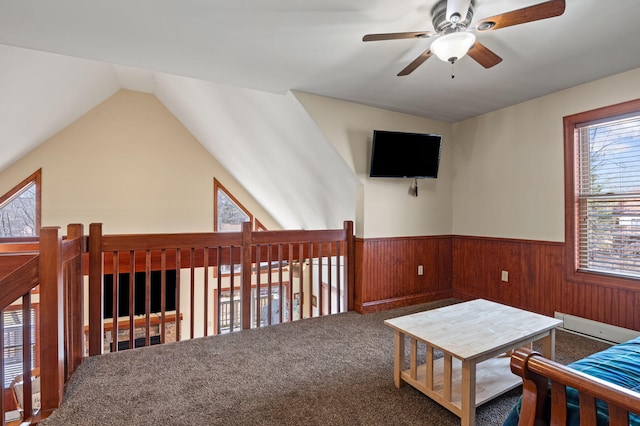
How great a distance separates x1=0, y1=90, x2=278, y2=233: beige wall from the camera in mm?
5508

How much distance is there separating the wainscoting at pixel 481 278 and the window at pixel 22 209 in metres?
5.73

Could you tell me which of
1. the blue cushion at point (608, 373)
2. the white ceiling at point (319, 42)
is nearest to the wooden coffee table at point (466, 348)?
the blue cushion at point (608, 373)

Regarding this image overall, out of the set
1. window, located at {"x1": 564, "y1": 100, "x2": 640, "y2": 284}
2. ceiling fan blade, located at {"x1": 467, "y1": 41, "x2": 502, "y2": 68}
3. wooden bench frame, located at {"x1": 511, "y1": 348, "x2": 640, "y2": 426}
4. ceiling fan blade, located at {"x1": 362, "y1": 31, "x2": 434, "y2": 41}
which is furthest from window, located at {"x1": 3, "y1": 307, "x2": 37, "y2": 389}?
window, located at {"x1": 564, "y1": 100, "x2": 640, "y2": 284}

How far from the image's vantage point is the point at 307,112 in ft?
10.5

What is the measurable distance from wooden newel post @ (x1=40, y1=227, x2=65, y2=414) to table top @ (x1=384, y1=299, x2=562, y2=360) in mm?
1988

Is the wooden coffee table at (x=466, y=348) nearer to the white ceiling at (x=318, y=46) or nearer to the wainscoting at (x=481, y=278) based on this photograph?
the wainscoting at (x=481, y=278)

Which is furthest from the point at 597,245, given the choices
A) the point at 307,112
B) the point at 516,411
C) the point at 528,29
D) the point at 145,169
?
the point at 145,169

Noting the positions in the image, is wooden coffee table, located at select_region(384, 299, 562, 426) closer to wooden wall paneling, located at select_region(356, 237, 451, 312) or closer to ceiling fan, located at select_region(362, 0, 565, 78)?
wooden wall paneling, located at select_region(356, 237, 451, 312)

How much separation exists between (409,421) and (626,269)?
2459 millimetres

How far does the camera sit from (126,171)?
6.01 meters

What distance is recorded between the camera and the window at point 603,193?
264 cm

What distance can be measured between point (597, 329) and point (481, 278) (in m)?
1.18

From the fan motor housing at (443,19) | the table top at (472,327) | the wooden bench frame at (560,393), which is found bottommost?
the table top at (472,327)

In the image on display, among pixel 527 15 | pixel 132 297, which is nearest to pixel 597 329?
pixel 527 15
